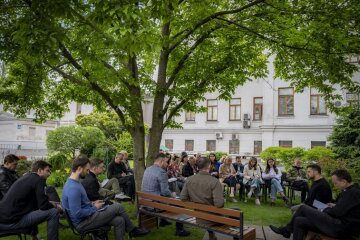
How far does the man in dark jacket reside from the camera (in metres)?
6.93

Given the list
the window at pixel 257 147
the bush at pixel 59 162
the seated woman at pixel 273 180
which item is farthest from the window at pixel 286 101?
the bush at pixel 59 162

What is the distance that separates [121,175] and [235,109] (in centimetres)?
2062

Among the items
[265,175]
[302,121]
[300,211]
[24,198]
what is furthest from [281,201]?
[302,121]

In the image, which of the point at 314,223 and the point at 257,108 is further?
the point at 257,108

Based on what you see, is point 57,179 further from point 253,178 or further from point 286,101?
point 286,101

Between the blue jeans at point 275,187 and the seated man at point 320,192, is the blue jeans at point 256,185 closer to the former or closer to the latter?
the blue jeans at point 275,187

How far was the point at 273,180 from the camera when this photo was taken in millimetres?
10930

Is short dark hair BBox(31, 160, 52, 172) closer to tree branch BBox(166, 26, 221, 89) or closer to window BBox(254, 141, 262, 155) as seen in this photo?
tree branch BBox(166, 26, 221, 89)

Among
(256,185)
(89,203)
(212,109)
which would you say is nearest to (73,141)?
(256,185)

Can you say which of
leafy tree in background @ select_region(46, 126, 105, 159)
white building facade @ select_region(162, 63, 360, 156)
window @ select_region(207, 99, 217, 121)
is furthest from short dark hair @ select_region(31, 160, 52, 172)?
window @ select_region(207, 99, 217, 121)

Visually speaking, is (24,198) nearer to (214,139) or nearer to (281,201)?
(281,201)

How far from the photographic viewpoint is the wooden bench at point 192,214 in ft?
16.7

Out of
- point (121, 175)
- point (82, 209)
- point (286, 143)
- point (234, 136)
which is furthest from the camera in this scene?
point (234, 136)

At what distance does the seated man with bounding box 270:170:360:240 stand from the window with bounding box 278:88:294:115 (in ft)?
71.9
